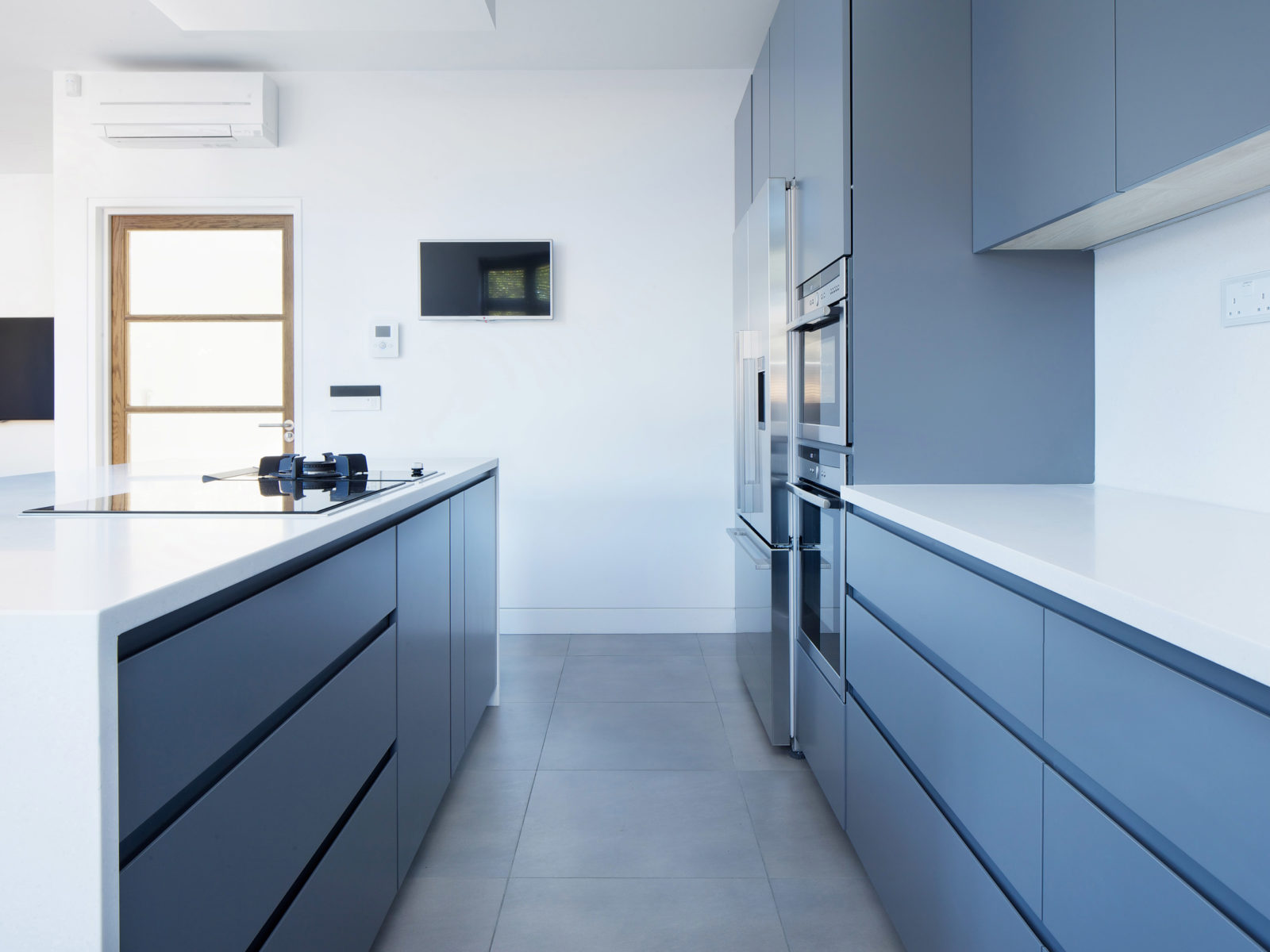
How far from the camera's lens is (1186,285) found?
1.71 m

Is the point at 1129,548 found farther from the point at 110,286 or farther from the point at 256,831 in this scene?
the point at 110,286

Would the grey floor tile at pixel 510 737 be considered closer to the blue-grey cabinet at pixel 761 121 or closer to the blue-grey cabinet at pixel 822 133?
the blue-grey cabinet at pixel 822 133

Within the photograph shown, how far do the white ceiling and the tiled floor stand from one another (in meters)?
2.79

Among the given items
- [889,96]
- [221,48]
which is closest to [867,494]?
[889,96]

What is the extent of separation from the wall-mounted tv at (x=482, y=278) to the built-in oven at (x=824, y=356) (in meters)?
1.85

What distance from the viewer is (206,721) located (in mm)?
883

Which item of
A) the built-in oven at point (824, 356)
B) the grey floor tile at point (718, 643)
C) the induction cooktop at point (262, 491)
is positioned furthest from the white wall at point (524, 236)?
the induction cooktop at point (262, 491)

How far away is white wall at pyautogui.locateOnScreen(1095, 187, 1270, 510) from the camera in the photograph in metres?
1.53

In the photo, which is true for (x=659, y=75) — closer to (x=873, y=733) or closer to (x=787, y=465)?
(x=787, y=465)

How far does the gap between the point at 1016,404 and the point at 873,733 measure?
2.91ft

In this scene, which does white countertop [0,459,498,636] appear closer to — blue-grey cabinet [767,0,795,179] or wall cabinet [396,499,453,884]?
wall cabinet [396,499,453,884]

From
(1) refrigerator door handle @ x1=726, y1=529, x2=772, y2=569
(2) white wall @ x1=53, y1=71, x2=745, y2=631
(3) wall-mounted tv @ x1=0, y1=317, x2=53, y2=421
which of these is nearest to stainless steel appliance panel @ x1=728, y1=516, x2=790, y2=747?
(1) refrigerator door handle @ x1=726, y1=529, x2=772, y2=569

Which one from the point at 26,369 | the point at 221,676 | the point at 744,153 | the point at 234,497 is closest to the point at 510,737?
the point at 234,497

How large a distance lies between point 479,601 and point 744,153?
7.37ft
